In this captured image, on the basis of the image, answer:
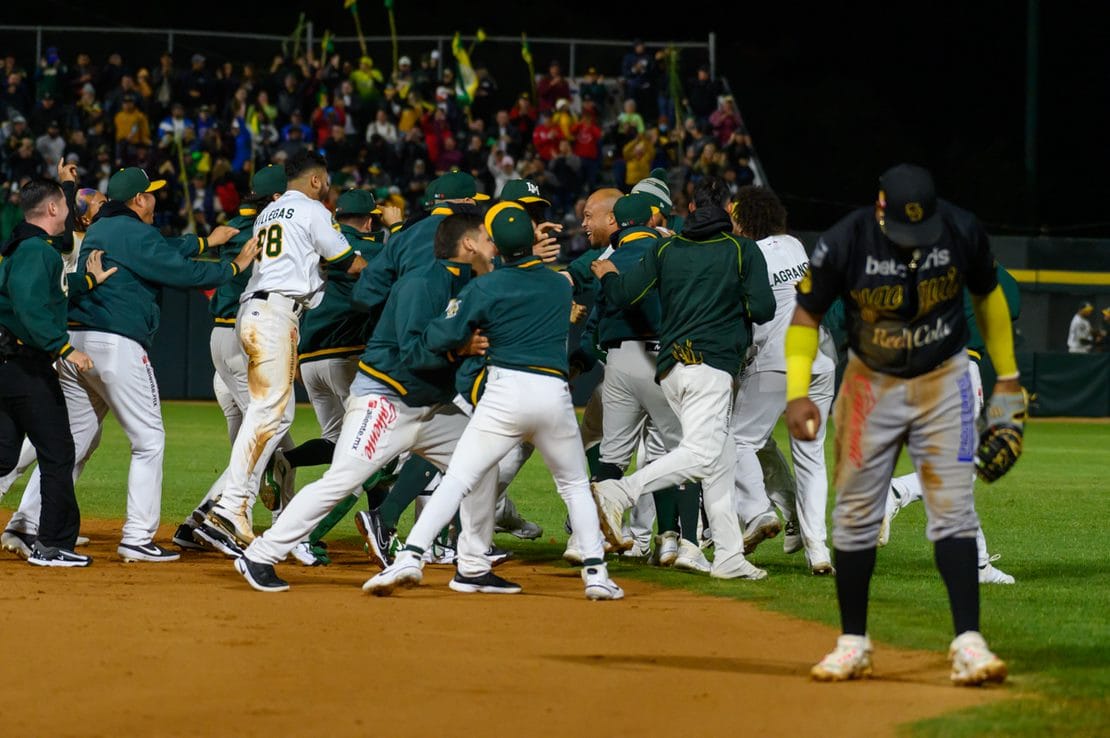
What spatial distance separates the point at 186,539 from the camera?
10.4 m

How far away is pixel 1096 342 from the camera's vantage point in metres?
26.9

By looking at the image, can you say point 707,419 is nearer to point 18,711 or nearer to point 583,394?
point 18,711

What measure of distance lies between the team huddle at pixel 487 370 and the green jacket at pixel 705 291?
0.01 metres

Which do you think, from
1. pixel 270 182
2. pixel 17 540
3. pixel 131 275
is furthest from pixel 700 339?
pixel 17 540

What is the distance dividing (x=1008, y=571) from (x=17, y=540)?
20.2 feet

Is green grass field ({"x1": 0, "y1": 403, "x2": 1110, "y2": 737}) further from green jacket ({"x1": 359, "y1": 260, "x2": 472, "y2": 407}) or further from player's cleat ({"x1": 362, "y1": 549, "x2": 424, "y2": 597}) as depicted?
green jacket ({"x1": 359, "y1": 260, "x2": 472, "y2": 407})

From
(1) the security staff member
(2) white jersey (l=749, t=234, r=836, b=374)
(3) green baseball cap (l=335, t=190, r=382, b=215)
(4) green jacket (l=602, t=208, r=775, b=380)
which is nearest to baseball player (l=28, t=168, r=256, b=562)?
(1) the security staff member

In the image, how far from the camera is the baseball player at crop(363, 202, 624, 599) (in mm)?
7941

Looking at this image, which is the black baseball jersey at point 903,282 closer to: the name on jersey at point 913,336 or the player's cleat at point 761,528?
the name on jersey at point 913,336

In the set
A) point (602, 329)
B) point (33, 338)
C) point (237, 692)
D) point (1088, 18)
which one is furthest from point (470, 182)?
point (1088, 18)

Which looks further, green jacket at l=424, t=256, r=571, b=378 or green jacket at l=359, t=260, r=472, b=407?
Result: green jacket at l=359, t=260, r=472, b=407

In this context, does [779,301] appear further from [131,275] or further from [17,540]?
[17,540]

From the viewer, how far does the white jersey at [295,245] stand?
9445 mm

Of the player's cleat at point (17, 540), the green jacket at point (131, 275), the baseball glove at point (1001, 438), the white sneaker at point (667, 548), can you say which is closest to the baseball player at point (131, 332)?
the green jacket at point (131, 275)
